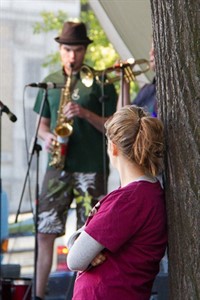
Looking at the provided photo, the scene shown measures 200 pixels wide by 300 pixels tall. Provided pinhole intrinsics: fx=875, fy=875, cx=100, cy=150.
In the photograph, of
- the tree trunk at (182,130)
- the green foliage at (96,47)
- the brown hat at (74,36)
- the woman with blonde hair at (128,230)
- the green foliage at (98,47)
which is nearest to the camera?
the tree trunk at (182,130)

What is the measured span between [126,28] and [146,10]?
1.23 meters

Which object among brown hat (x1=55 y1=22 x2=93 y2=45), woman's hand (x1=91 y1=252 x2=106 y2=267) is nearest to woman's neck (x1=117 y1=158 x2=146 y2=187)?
woman's hand (x1=91 y1=252 x2=106 y2=267)

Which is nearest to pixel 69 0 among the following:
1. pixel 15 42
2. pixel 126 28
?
pixel 15 42

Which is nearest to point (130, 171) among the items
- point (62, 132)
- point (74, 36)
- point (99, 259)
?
point (99, 259)

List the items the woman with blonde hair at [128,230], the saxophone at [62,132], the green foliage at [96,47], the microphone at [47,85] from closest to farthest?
1. the woman with blonde hair at [128,230]
2. the microphone at [47,85]
3. the saxophone at [62,132]
4. the green foliage at [96,47]

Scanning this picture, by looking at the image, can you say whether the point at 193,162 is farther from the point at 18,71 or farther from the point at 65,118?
the point at 18,71

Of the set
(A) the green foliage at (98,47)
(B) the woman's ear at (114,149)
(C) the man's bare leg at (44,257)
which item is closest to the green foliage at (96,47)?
(A) the green foliage at (98,47)

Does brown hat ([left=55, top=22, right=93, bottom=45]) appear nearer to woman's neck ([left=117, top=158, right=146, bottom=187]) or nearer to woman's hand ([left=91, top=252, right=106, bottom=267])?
woman's neck ([left=117, top=158, right=146, bottom=187])

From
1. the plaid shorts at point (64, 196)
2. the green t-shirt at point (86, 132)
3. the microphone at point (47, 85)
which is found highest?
the microphone at point (47, 85)

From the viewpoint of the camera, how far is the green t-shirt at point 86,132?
6.07 meters

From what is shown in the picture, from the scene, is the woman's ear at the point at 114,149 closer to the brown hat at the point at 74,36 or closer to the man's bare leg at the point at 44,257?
the man's bare leg at the point at 44,257

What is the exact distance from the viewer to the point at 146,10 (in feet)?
17.2

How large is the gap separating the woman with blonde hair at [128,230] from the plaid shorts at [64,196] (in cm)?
238

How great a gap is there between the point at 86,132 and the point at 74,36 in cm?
71
